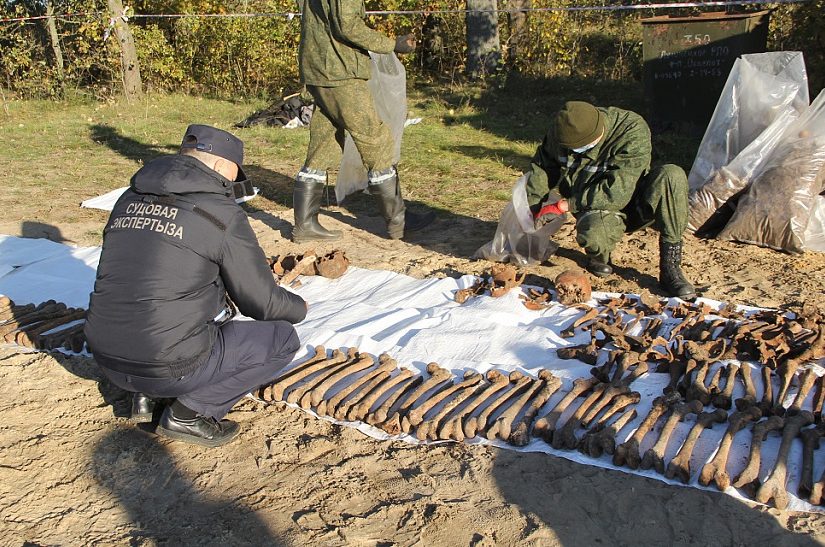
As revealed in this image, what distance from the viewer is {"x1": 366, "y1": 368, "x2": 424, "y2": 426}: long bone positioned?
152 inches

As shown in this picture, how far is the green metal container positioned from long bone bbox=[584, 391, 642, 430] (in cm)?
668

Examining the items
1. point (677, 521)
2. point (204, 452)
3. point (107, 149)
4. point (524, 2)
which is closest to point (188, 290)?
point (204, 452)

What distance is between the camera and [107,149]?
10656 millimetres

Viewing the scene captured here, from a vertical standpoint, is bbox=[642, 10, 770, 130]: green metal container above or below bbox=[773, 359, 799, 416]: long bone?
above

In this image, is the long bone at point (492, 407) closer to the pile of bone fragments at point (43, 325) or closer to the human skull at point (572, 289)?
→ the human skull at point (572, 289)

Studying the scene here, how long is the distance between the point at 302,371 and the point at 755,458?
232 centimetres

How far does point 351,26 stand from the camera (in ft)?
19.5

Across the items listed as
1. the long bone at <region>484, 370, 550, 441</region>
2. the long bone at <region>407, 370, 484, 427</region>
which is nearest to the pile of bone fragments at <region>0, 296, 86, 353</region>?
the long bone at <region>407, 370, 484, 427</region>

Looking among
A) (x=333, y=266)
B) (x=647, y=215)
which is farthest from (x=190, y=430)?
(x=647, y=215)

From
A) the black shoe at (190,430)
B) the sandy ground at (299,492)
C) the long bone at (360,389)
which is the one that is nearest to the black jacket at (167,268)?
the black shoe at (190,430)

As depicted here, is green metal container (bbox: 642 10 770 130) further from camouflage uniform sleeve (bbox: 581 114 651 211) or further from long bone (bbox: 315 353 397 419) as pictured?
long bone (bbox: 315 353 397 419)

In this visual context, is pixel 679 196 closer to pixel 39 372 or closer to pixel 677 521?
pixel 677 521

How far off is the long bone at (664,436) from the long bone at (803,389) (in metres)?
0.42

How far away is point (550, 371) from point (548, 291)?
3.93 ft
